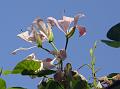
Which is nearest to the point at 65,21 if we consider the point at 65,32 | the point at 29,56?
the point at 65,32

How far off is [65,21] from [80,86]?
8.8 inches

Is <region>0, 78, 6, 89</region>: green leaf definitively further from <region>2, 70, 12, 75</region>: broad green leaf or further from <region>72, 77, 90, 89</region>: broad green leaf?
<region>72, 77, 90, 89</region>: broad green leaf

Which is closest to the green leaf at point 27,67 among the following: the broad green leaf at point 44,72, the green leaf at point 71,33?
the broad green leaf at point 44,72

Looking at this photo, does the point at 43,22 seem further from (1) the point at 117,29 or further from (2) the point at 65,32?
(1) the point at 117,29

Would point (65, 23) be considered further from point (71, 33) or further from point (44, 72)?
point (44, 72)

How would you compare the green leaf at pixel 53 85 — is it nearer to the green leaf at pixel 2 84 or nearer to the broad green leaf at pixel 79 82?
the broad green leaf at pixel 79 82

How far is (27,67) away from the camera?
1.00 meters

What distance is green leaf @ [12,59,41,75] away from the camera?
97cm

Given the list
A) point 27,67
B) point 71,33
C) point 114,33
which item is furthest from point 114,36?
point 27,67

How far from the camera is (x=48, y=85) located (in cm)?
93

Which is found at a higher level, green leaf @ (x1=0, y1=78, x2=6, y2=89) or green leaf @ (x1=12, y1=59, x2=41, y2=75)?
green leaf @ (x1=12, y1=59, x2=41, y2=75)

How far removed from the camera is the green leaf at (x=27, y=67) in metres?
0.97

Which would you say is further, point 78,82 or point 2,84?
point 2,84

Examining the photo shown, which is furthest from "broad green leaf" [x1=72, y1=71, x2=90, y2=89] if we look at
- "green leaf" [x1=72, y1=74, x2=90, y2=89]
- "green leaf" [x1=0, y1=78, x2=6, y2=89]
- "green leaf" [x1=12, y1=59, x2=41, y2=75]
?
"green leaf" [x1=0, y1=78, x2=6, y2=89]
